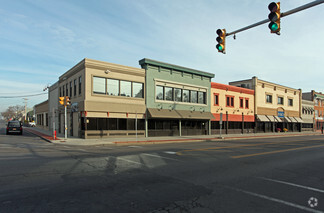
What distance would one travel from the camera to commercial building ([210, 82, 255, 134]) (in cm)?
3341

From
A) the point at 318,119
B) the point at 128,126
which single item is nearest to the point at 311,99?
the point at 318,119

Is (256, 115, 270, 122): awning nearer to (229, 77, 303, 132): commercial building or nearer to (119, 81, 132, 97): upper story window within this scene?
(229, 77, 303, 132): commercial building

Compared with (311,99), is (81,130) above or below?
below

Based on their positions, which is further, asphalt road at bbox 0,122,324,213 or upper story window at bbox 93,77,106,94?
upper story window at bbox 93,77,106,94

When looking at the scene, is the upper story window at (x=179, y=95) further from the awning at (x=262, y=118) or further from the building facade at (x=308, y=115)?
the building facade at (x=308, y=115)

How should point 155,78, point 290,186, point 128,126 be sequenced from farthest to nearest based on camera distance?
point 155,78 → point 128,126 → point 290,186

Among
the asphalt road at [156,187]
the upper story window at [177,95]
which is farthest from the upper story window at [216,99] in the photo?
the asphalt road at [156,187]

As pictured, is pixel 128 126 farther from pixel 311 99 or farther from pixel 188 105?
pixel 311 99

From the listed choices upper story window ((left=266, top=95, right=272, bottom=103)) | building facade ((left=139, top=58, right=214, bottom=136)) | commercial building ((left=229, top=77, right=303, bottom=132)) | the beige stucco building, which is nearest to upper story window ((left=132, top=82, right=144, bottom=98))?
the beige stucco building

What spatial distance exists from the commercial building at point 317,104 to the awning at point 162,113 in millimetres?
48315

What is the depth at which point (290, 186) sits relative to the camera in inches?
259

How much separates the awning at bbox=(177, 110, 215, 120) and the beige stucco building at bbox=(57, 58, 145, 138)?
18.2 ft

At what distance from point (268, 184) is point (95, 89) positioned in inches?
750

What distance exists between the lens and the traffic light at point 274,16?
26.1 ft
